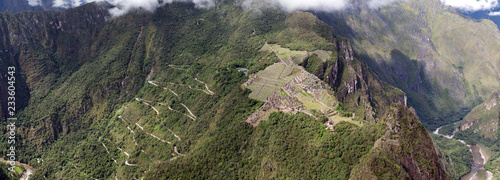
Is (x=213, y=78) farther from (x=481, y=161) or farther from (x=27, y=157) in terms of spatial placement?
(x=481, y=161)

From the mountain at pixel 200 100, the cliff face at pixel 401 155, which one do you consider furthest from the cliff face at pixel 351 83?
the cliff face at pixel 401 155

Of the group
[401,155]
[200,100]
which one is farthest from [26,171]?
[401,155]

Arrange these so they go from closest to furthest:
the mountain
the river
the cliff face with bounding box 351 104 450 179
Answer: the cliff face with bounding box 351 104 450 179
the mountain
the river

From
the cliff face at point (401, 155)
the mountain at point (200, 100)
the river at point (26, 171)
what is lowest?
the river at point (26, 171)

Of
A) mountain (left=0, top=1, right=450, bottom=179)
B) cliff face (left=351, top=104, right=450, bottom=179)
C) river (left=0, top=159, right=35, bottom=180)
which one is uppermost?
cliff face (left=351, top=104, right=450, bottom=179)

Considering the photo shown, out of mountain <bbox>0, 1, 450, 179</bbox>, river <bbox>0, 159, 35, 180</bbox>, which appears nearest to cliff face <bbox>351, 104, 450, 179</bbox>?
mountain <bbox>0, 1, 450, 179</bbox>

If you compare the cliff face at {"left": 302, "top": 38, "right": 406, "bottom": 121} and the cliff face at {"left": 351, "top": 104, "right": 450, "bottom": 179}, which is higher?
the cliff face at {"left": 351, "top": 104, "right": 450, "bottom": 179}

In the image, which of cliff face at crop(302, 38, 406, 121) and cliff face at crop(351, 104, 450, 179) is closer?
cliff face at crop(351, 104, 450, 179)

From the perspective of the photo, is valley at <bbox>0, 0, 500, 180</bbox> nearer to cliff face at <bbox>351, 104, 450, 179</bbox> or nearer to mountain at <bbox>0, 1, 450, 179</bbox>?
cliff face at <bbox>351, 104, 450, 179</bbox>

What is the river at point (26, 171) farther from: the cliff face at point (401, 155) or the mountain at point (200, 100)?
the cliff face at point (401, 155)
